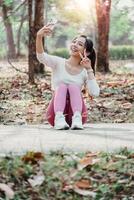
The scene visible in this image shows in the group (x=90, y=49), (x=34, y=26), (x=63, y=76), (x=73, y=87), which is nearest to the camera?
(x=73, y=87)

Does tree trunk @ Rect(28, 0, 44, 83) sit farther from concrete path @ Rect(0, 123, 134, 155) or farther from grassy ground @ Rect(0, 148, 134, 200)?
grassy ground @ Rect(0, 148, 134, 200)

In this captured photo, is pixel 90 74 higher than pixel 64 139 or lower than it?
higher

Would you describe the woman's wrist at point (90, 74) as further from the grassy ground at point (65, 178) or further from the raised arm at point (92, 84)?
the grassy ground at point (65, 178)

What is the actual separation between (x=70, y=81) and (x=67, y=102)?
235 millimetres

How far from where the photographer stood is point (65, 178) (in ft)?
14.6

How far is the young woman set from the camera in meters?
6.55

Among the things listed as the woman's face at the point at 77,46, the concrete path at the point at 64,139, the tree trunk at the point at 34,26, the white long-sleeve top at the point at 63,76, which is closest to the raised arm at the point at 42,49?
the white long-sleeve top at the point at 63,76

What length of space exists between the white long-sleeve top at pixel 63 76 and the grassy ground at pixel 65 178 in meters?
2.02

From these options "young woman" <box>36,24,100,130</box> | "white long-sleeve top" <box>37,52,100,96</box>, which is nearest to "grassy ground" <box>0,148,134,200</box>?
"young woman" <box>36,24,100,130</box>

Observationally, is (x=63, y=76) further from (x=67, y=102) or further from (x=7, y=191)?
(x=7, y=191)

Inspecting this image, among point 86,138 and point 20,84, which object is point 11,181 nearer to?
point 86,138

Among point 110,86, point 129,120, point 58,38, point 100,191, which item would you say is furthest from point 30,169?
point 58,38

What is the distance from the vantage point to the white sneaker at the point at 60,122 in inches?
253

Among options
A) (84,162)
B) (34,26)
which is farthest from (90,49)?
(34,26)
